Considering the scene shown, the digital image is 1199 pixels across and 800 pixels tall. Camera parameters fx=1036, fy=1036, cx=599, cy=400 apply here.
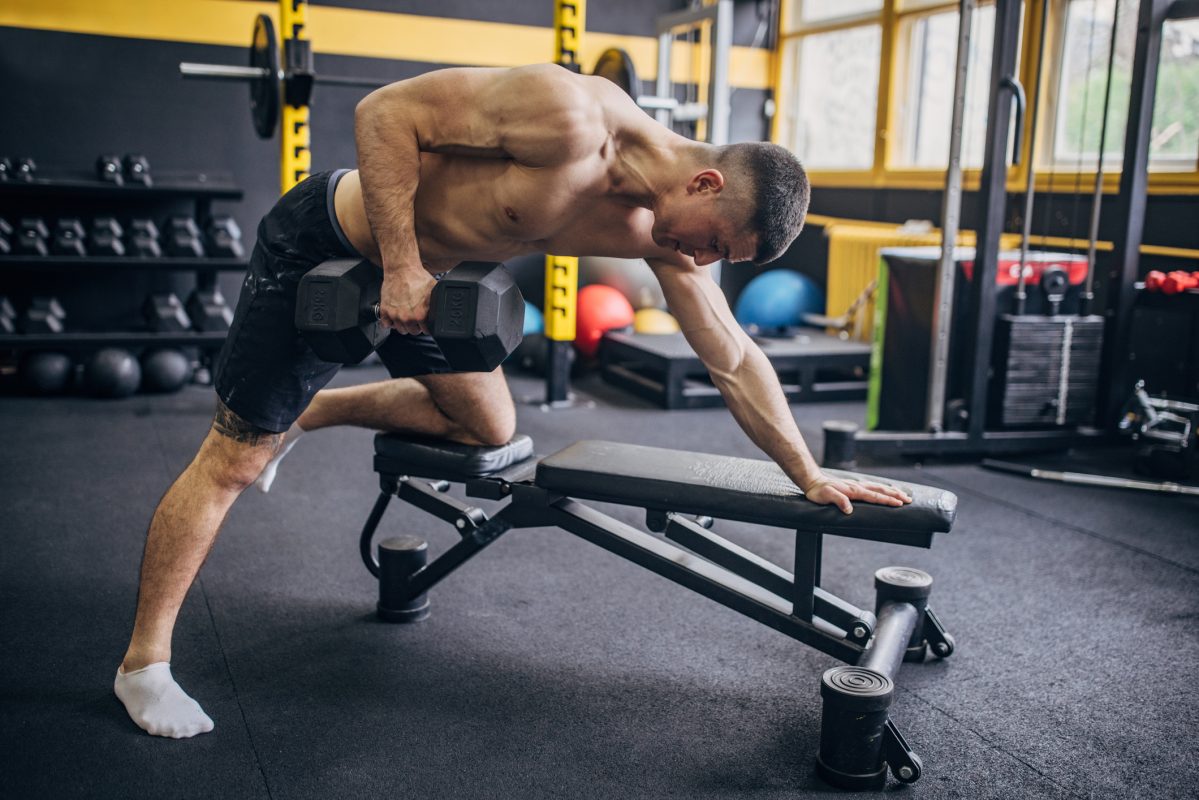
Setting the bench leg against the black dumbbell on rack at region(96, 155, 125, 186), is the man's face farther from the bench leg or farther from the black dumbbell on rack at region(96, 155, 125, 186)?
the black dumbbell on rack at region(96, 155, 125, 186)

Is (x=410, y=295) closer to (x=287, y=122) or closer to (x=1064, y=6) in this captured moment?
(x=287, y=122)

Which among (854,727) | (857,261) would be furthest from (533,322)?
(854,727)

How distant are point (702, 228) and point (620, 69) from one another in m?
2.53

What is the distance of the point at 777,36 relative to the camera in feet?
21.5

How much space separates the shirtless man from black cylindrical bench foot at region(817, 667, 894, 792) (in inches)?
11.9

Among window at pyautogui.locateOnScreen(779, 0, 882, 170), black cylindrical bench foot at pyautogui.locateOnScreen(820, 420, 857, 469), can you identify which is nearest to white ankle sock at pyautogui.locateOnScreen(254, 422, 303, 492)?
black cylindrical bench foot at pyautogui.locateOnScreen(820, 420, 857, 469)

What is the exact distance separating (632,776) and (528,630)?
62 centimetres

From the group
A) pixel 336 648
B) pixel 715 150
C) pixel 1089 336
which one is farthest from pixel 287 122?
pixel 1089 336

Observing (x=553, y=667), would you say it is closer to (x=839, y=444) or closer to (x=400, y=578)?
(x=400, y=578)

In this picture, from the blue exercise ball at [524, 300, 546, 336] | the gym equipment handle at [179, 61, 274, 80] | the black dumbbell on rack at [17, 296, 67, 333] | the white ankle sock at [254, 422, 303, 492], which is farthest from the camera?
the blue exercise ball at [524, 300, 546, 336]

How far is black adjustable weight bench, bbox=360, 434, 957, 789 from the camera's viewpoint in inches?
66.6

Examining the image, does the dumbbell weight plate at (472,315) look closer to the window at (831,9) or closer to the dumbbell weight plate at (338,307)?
the dumbbell weight plate at (338,307)

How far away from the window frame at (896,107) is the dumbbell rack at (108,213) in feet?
11.2

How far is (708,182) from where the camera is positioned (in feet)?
5.56
